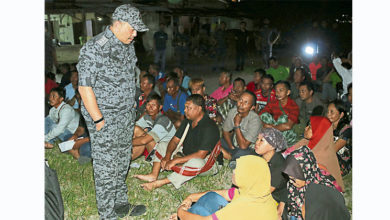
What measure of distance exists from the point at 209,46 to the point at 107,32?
45.4 feet

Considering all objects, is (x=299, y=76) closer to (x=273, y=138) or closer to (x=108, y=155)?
(x=273, y=138)

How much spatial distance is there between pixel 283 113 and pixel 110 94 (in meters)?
3.30

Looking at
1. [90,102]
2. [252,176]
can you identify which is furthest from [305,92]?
[90,102]

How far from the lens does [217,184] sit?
4.91 metres

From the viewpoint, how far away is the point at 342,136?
476 centimetres

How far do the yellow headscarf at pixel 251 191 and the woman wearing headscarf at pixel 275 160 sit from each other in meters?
0.66

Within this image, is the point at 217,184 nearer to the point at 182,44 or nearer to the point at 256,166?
the point at 256,166

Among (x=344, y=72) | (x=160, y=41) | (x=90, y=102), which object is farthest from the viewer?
(x=160, y=41)

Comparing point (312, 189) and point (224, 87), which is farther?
point (224, 87)

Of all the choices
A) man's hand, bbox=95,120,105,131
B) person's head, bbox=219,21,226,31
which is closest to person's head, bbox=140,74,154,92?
man's hand, bbox=95,120,105,131

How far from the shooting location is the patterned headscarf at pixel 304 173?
3.21m

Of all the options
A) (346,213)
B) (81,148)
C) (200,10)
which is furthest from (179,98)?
(200,10)

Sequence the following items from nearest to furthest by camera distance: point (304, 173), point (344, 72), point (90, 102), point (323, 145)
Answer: point (304, 173) → point (90, 102) → point (323, 145) → point (344, 72)

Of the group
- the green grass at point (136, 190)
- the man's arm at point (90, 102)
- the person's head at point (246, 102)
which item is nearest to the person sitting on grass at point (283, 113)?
the person's head at point (246, 102)
